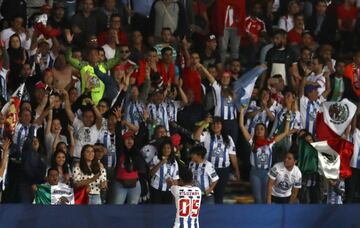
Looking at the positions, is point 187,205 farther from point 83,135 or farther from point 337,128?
point 337,128

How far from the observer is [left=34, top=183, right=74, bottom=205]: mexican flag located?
22.4 metres

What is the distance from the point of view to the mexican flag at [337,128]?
959 inches

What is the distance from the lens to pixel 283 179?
23.6 metres

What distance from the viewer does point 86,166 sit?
2259cm

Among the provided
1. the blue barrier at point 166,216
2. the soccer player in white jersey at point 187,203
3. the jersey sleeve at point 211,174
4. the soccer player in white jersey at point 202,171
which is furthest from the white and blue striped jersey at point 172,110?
the soccer player in white jersey at point 187,203

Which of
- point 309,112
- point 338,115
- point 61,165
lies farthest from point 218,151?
point 61,165

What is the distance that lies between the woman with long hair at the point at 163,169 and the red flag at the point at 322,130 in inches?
121

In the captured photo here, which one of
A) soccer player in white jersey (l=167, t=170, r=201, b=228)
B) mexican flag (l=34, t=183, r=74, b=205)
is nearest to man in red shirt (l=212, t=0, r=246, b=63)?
mexican flag (l=34, t=183, r=74, b=205)

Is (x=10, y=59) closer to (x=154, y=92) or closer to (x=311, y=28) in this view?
(x=154, y=92)

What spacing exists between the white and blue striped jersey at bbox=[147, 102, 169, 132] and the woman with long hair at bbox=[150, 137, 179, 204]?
3.15ft

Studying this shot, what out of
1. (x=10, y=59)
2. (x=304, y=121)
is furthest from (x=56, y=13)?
(x=304, y=121)

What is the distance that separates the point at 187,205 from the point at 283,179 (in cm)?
359

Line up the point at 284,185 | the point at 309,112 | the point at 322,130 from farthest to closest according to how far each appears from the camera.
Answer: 1. the point at 309,112
2. the point at 322,130
3. the point at 284,185

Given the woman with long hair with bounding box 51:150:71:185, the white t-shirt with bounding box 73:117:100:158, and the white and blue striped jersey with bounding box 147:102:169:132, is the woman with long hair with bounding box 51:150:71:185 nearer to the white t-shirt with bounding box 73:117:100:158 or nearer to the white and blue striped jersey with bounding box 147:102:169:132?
the white t-shirt with bounding box 73:117:100:158
